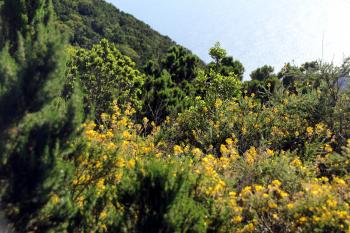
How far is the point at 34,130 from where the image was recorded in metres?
5.01

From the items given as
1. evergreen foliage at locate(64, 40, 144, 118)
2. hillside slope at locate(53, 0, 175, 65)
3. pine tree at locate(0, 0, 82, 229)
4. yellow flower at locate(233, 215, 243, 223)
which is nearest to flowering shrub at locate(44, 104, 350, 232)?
yellow flower at locate(233, 215, 243, 223)

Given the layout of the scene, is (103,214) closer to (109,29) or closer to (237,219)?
(237,219)

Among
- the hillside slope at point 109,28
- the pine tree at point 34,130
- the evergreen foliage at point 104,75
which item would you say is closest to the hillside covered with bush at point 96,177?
the pine tree at point 34,130

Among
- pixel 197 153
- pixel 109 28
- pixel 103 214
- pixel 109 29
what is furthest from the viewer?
pixel 109 28

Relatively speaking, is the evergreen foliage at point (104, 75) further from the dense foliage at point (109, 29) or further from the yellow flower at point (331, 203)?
the yellow flower at point (331, 203)

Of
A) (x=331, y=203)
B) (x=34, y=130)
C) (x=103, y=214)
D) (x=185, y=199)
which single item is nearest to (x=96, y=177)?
(x=103, y=214)

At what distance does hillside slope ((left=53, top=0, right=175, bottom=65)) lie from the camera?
135 ft

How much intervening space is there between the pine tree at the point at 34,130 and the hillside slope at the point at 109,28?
3261 cm

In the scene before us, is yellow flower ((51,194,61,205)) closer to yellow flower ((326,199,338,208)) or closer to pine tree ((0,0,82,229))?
pine tree ((0,0,82,229))

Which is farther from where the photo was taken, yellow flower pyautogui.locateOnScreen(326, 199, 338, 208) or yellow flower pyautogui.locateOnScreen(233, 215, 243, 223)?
yellow flower pyautogui.locateOnScreen(233, 215, 243, 223)

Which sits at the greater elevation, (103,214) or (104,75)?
(104,75)

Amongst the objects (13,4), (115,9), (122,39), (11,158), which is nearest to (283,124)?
(13,4)

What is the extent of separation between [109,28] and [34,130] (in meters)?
43.5

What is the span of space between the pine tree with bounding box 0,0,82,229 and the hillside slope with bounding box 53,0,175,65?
32.6 m
